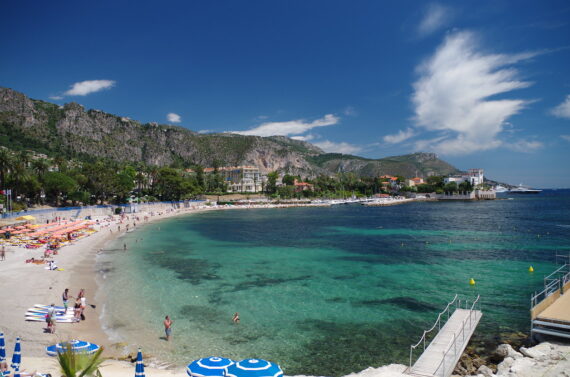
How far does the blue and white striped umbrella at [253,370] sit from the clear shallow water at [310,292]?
340 cm

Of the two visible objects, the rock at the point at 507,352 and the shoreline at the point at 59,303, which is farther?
the rock at the point at 507,352

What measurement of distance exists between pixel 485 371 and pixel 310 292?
12992 mm

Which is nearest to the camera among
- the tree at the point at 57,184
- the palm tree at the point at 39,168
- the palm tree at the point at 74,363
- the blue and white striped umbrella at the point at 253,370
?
the palm tree at the point at 74,363

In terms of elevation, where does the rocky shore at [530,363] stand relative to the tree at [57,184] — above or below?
below

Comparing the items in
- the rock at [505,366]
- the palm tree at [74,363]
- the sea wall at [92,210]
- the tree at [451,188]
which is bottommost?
the rock at [505,366]

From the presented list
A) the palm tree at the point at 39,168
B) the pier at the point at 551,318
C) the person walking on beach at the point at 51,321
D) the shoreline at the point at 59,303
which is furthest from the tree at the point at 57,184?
the pier at the point at 551,318

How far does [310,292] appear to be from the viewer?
79.2ft

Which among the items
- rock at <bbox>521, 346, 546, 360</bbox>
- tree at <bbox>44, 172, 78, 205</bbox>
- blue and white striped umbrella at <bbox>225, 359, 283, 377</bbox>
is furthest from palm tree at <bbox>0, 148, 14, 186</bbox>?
rock at <bbox>521, 346, 546, 360</bbox>

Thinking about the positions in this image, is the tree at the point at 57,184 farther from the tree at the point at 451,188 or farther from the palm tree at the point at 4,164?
the tree at the point at 451,188

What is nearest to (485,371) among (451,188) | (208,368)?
(208,368)

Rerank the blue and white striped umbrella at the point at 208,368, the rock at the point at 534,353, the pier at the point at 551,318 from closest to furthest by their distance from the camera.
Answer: the blue and white striped umbrella at the point at 208,368
the rock at the point at 534,353
the pier at the point at 551,318

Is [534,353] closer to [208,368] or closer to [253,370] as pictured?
[253,370]

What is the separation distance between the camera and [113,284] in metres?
25.7

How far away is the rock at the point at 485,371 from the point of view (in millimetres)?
12039
